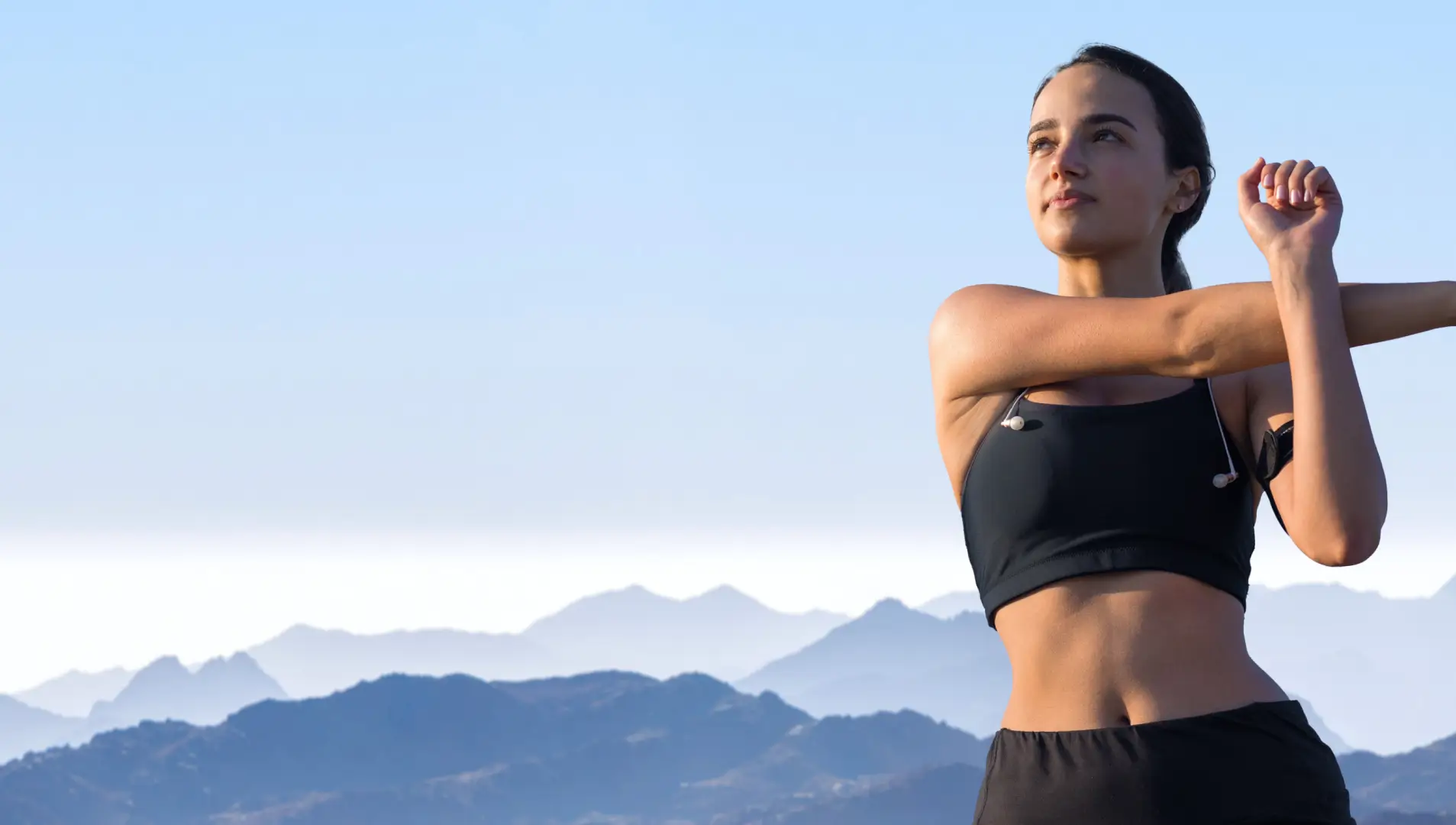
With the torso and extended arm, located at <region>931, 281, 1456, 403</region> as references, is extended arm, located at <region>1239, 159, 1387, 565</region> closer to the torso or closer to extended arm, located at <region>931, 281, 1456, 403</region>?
extended arm, located at <region>931, 281, 1456, 403</region>

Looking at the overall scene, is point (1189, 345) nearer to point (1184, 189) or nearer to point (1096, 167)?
point (1096, 167)

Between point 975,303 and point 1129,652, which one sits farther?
point 975,303

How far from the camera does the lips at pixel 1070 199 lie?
4.88 meters

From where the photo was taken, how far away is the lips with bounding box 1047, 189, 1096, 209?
488cm

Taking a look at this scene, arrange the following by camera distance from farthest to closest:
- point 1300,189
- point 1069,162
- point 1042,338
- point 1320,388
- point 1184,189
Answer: point 1184,189 < point 1069,162 < point 1042,338 < point 1300,189 < point 1320,388

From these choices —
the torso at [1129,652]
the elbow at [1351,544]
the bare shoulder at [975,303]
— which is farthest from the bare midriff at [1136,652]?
the bare shoulder at [975,303]

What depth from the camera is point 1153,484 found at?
4441mm

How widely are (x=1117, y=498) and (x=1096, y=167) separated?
3.46 ft

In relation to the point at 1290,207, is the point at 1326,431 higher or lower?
lower

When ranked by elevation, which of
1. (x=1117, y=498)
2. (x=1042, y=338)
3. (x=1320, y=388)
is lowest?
(x=1117, y=498)

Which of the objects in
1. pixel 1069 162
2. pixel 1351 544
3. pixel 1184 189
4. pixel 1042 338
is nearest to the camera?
pixel 1351 544

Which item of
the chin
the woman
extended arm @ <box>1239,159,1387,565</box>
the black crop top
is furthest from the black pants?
the chin

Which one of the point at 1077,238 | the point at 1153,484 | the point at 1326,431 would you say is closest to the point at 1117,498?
the point at 1153,484

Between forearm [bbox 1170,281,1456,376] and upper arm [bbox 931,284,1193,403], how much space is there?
43mm
